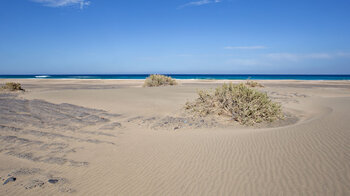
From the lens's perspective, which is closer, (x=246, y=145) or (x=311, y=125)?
(x=246, y=145)

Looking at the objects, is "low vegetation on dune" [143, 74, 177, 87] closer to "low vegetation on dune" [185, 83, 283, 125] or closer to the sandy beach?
"low vegetation on dune" [185, 83, 283, 125]

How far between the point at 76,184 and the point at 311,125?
554 centimetres

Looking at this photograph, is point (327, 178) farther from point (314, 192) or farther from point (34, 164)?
point (34, 164)

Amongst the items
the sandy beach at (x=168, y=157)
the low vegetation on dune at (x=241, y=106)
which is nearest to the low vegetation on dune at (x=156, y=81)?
the low vegetation on dune at (x=241, y=106)

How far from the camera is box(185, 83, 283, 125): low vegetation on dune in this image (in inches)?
257

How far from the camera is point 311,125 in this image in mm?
5598

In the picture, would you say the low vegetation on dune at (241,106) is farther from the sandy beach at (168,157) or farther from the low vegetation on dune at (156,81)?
the low vegetation on dune at (156,81)

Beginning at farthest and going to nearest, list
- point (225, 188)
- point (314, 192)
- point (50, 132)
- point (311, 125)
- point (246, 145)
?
point (311, 125) → point (50, 132) → point (246, 145) → point (225, 188) → point (314, 192)

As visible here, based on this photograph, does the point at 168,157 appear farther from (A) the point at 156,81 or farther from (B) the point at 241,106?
(A) the point at 156,81

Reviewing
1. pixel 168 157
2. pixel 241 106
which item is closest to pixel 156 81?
pixel 241 106

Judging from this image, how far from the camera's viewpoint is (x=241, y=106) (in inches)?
261

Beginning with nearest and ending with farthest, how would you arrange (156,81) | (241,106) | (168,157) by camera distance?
1. (168,157)
2. (241,106)
3. (156,81)

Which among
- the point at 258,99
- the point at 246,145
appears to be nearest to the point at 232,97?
the point at 258,99

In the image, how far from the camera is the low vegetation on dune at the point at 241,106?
21.4 ft
